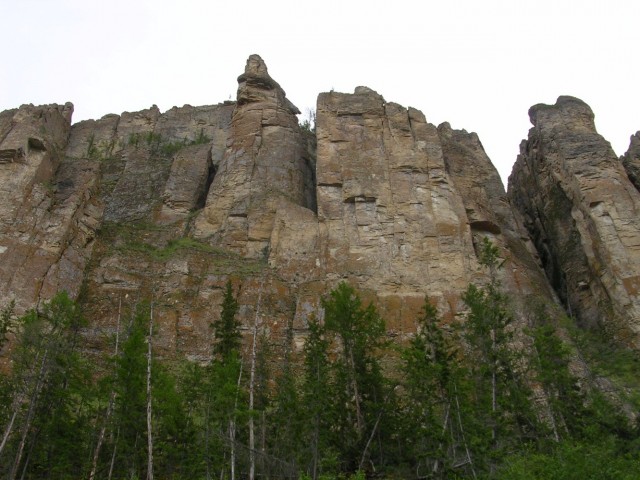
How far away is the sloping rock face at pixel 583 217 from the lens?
4525 centimetres

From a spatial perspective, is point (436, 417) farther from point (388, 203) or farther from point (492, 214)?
point (492, 214)

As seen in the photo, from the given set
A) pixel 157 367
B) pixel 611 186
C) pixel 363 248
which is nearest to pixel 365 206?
pixel 363 248

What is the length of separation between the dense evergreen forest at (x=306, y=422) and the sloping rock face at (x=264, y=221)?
25.5 feet

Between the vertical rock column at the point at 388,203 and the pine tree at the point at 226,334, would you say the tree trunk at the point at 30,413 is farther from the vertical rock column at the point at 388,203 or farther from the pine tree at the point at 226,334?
the vertical rock column at the point at 388,203

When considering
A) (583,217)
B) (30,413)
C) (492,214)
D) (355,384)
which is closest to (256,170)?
(492,214)

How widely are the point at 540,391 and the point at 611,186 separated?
2133 cm

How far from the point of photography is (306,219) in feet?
161

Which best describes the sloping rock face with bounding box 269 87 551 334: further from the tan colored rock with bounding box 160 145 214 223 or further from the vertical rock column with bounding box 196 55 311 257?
the tan colored rock with bounding box 160 145 214 223

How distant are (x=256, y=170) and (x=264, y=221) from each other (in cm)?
642

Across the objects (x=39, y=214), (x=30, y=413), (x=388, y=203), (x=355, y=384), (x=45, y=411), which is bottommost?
(x=30, y=413)

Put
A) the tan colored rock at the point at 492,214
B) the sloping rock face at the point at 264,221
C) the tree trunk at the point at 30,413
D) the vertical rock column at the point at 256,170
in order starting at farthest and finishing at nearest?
the vertical rock column at the point at 256,170 < the tan colored rock at the point at 492,214 < the sloping rock face at the point at 264,221 < the tree trunk at the point at 30,413

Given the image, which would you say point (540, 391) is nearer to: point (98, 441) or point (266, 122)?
point (98, 441)

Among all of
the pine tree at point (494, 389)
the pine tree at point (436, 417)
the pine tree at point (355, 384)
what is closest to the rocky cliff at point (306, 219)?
the pine tree at point (494, 389)

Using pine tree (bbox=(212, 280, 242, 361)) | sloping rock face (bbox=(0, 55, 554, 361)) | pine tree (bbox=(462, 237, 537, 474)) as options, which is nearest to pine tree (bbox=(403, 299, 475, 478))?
pine tree (bbox=(462, 237, 537, 474))
